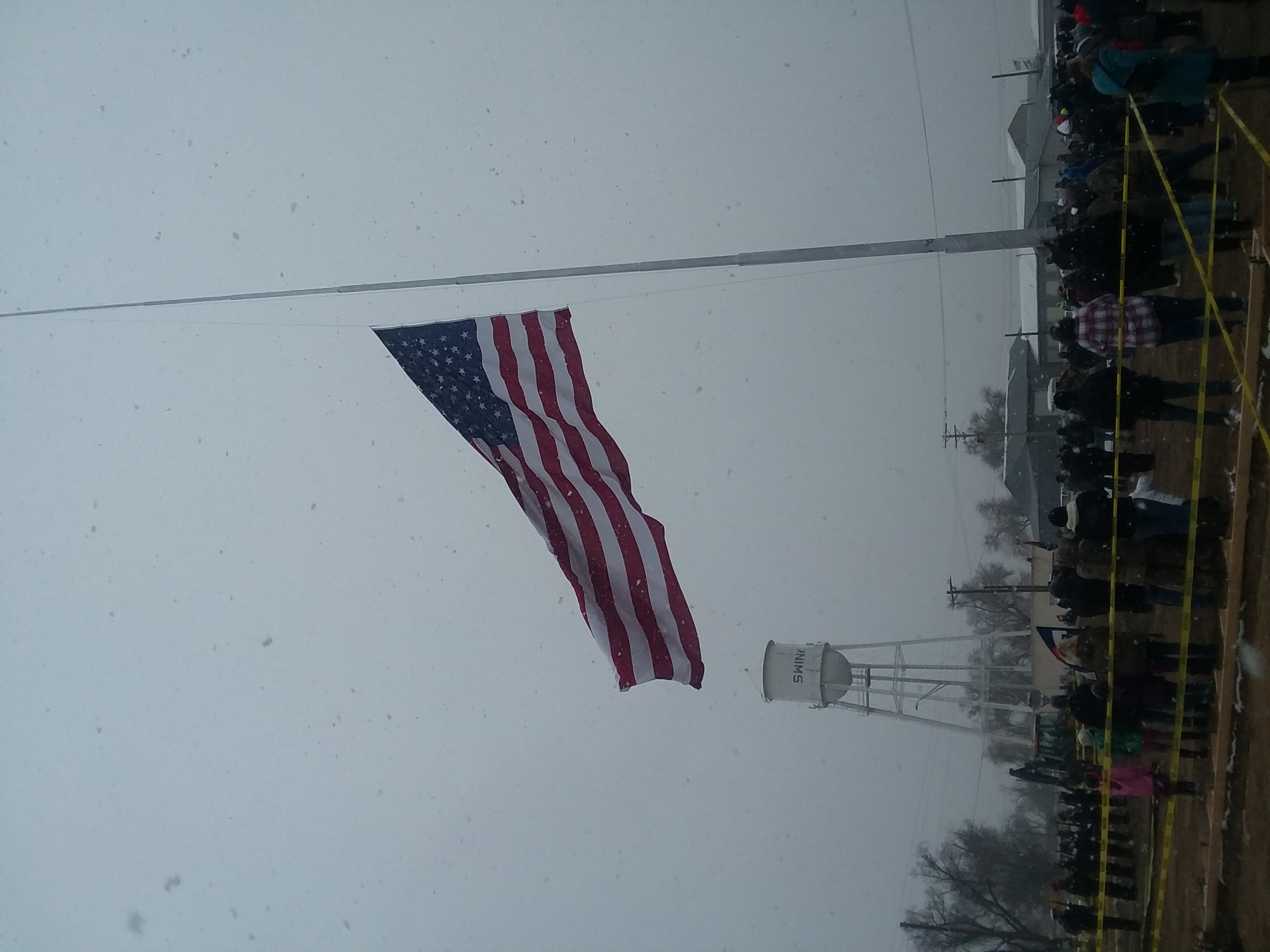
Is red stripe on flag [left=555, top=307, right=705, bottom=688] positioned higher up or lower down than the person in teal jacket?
lower down

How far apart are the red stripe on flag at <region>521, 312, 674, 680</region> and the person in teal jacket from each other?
205 inches

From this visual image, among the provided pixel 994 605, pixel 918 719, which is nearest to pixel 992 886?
pixel 994 605

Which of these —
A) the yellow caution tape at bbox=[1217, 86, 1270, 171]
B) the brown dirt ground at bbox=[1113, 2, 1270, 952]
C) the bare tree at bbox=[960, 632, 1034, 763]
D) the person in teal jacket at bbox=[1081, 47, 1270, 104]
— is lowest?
the bare tree at bbox=[960, 632, 1034, 763]

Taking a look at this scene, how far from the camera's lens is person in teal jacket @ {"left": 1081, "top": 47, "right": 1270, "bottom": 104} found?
25.3ft

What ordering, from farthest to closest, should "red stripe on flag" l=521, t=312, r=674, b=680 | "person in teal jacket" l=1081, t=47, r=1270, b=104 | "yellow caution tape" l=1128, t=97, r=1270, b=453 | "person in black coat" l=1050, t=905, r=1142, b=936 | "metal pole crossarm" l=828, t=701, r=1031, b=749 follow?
"metal pole crossarm" l=828, t=701, r=1031, b=749 < "person in black coat" l=1050, t=905, r=1142, b=936 < "red stripe on flag" l=521, t=312, r=674, b=680 < "yellow caution tape" l=1128, t=97, r=1270, b=453 < "person in teal jacket" l=1081, t=47, r=1270, b=104

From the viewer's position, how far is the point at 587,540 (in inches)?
364

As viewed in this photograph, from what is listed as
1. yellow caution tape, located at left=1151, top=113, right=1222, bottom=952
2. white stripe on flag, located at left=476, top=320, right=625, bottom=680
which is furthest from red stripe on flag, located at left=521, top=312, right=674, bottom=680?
yellow caution tape, located at left=1151, top=113, right=1222, bottom=952

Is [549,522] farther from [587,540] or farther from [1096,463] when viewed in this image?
[1096,463]

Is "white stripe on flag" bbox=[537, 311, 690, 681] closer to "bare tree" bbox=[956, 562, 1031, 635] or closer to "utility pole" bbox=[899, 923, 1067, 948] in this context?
"utility pole" bbox=[899, 923, 1067, 948]

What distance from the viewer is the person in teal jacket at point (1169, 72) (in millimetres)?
7715

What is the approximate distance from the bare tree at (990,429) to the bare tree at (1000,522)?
5.63 feet

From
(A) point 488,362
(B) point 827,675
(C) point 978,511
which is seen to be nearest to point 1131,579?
(A) point 488,362

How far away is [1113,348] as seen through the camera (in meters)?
9.17

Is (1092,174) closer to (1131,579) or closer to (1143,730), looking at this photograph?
(1131,579)
